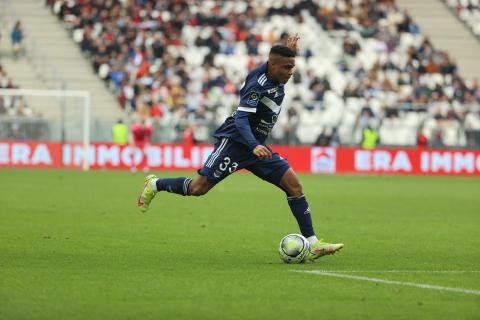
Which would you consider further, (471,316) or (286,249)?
(286,249)

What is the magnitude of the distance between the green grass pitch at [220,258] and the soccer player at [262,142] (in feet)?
2.17

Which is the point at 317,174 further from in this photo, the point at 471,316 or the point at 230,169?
the point at 471,316

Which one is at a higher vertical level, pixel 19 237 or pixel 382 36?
pixel 382 36

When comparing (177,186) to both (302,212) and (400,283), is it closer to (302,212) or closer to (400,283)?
(302,212)

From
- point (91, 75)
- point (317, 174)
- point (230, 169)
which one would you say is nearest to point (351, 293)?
point (230, 169)

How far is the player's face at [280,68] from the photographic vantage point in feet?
36.8

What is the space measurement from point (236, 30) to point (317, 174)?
28.4ft

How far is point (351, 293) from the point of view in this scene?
8992 millimetres

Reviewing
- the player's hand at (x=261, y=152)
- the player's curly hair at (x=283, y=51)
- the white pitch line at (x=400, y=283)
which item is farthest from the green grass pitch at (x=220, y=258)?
the player's curly hair at (x=283, y=51)

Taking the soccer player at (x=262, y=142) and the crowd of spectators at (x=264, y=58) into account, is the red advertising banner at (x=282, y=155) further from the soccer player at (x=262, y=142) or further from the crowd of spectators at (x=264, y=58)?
the soccer player at (x=262, y=142)

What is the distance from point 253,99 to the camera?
11242 mm

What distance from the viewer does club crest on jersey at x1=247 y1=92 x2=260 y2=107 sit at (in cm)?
1123

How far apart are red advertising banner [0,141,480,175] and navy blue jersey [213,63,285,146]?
26.1 metres

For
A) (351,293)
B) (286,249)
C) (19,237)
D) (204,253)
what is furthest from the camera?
(19,237)
